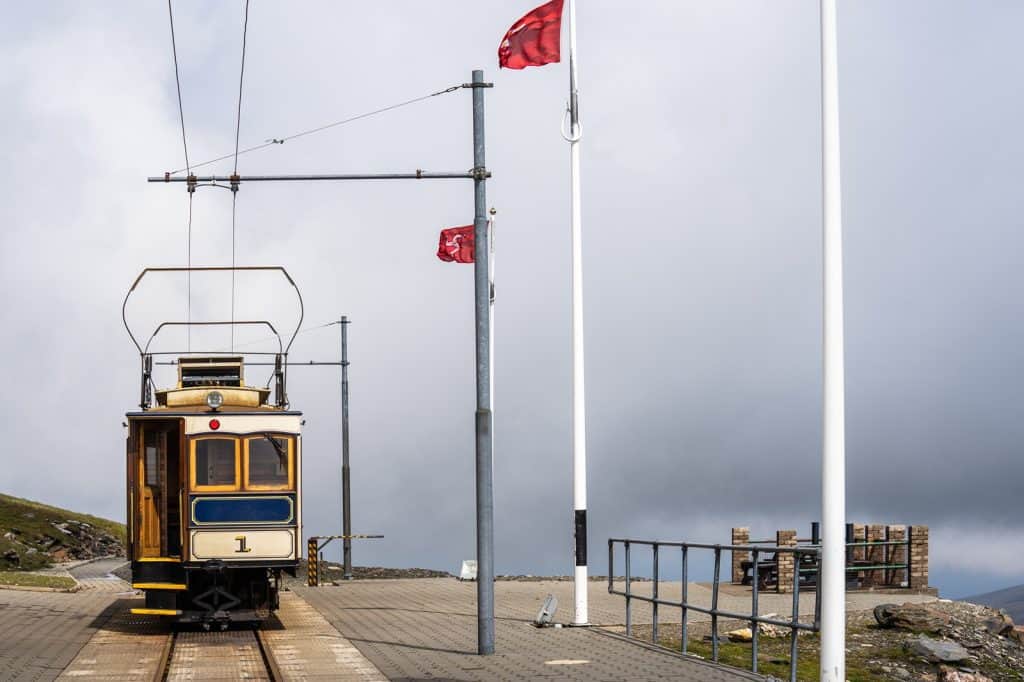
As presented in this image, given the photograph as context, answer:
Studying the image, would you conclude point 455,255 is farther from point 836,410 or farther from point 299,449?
point 836,410

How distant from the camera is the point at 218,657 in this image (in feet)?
64.1

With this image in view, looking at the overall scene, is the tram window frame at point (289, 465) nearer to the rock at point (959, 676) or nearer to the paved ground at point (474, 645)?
the paved ground at point (474, 645)

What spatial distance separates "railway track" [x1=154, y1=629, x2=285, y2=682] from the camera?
17422mm

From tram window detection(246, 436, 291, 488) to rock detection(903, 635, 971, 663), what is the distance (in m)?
10.7

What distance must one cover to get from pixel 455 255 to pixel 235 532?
12.2 meters

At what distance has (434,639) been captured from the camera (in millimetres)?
21578

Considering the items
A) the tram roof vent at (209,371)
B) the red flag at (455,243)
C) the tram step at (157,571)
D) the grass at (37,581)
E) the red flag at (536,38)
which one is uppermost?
the red flag at (536,38)

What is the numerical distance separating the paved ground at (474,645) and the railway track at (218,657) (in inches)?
54.6

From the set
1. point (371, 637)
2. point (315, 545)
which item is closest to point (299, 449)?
point (371, 637)

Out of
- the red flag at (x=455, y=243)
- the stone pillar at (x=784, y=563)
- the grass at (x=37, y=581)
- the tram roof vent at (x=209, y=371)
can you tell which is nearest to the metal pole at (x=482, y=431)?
the tram roof vent at (x=209, y=371)

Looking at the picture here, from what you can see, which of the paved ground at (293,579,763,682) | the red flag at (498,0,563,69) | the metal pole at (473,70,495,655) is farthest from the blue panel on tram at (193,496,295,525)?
the red flag at (498,0,563,69)

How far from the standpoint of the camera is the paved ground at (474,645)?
17047 mm

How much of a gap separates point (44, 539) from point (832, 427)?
46390mm

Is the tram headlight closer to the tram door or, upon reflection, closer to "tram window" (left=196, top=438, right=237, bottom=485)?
"tram window" (left=196, top=438, right=237, bottom=485)
